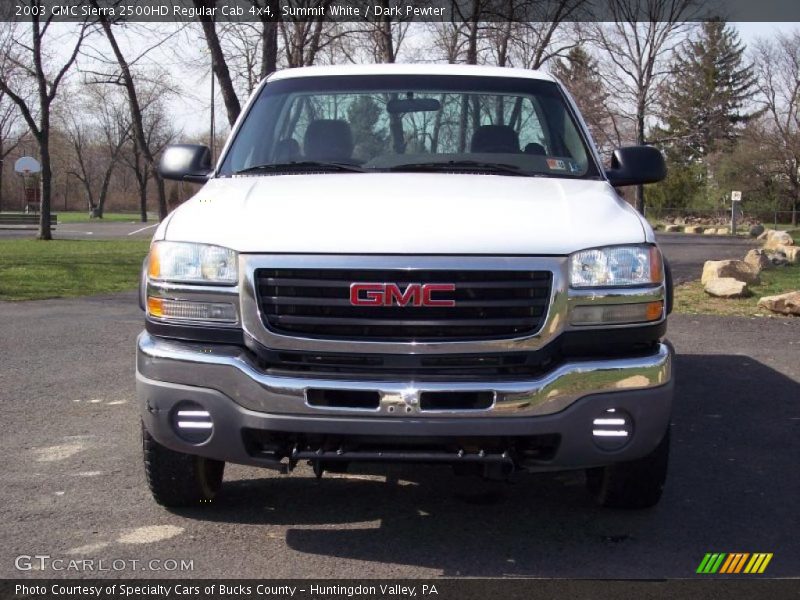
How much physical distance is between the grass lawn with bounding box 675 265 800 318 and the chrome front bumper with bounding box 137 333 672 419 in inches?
364

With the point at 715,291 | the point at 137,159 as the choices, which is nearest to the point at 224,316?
the point at 715,291

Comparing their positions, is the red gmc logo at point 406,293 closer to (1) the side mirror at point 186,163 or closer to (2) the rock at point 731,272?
(1) the side mirror at point 186,163

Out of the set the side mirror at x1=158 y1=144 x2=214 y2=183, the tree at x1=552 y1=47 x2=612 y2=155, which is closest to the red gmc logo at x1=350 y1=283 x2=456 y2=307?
the side mirror at x1=158 y1=144 x2=214 y2=183

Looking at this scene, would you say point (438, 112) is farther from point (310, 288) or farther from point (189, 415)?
point (189, 415)

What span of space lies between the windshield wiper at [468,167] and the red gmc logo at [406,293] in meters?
1.26

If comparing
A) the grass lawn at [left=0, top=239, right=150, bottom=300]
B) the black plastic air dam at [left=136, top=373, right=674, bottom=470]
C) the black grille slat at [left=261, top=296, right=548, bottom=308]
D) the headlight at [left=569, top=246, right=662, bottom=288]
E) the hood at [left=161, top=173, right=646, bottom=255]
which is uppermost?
the hood at [left=161, top=173, right=646, bottom=255]

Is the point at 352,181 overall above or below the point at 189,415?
above

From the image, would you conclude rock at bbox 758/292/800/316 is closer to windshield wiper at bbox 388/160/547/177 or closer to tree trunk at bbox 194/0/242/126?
windshield wiper at bbox 388/160/547/177

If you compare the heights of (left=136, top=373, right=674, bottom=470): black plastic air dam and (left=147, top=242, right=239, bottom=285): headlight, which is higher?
(left=147, top=242, right=239, bottom=285): headlight

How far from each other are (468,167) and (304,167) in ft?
2.76

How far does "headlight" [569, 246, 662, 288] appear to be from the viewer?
3738mm

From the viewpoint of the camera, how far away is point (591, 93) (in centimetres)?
3897

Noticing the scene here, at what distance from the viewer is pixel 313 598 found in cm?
342

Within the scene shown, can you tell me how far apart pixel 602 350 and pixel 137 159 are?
73358 millimetres
